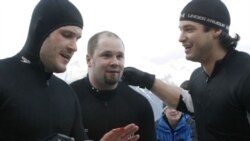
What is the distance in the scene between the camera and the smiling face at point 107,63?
224 inches

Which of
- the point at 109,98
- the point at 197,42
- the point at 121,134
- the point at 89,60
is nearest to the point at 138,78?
the point at 109,98

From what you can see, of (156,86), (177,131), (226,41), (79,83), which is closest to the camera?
(226,41)

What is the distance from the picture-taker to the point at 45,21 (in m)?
4.32

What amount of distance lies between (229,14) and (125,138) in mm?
2580

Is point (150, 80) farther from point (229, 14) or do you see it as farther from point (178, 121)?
point (178, 121)

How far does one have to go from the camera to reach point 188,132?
7.93m

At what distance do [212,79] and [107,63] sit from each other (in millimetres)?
1469

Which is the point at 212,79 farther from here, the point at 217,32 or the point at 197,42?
the point at 217,32

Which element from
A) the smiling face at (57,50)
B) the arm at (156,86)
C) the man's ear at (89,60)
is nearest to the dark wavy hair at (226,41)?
the arm at (156,86)

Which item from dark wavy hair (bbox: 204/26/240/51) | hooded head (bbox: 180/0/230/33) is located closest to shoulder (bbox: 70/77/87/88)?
hooded head (bbox: 180/0/230/33)

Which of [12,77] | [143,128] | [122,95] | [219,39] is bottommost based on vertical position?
[143,128]

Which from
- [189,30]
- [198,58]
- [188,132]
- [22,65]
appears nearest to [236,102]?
[198,58]

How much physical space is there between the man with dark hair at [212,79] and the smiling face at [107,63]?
325 mm

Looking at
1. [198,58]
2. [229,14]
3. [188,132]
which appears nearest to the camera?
[198,58]
